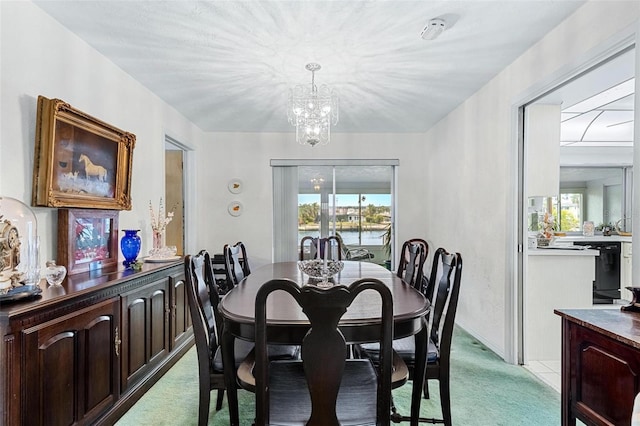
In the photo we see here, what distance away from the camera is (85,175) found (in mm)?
2498

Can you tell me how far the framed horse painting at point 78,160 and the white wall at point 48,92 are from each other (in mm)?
67

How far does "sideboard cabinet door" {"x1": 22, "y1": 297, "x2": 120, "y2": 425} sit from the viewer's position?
5.23 feet

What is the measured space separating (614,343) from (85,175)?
9.78 ft

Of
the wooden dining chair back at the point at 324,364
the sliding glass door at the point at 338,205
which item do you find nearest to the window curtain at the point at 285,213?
the sliding glass door at the point at 338,205

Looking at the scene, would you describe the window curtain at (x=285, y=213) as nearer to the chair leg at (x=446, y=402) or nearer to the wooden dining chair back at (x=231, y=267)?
the wooden dining chair back at (x=231, y=267)

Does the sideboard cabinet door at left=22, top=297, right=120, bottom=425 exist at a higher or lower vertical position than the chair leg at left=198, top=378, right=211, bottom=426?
higher

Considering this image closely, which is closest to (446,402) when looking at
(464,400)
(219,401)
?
(464,400)

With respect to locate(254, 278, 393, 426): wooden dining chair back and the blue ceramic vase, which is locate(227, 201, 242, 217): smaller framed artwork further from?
locate(254, 278, 393, 426): wooden dining chair back

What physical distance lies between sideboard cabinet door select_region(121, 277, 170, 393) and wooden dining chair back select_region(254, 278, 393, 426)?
133cm

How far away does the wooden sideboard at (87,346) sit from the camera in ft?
5.01

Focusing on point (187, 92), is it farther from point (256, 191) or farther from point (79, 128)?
point (256, 191)

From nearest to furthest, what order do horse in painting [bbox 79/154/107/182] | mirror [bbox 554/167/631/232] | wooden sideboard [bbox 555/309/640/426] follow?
wooden sideboard [bbox 555/309/640/426] → horse in painting [bbox 79/154/107/182] → mirror [bbox 554/167/631/232]

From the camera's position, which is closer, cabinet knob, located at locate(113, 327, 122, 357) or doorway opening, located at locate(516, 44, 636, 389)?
cabinet knob, located at locate(113, 327, 122, 357)

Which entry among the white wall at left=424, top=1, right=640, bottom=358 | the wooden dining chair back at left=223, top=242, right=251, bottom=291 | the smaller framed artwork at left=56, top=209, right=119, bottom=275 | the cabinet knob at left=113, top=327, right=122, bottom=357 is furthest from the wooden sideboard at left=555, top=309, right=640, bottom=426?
the smaller framed artwork at left=56, top=209, right=119, bottom=275
